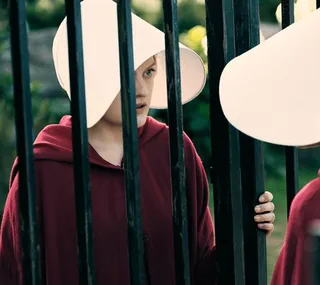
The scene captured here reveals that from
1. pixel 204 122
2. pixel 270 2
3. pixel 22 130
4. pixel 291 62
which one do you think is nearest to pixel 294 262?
pixel 291 62

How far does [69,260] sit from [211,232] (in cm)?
33

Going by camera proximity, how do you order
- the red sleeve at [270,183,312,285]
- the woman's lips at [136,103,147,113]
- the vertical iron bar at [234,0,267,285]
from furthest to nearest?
1. the woman's lips at [136,103,147,113]
2. the vertical iron bar at [234,0,267,285]
3. the red sleeve at [270,183,312,285]

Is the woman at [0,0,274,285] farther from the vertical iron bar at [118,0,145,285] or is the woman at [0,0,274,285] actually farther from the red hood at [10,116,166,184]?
the vertical iron bar at [118,0,145,285]

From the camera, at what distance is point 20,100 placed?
1.13 metres

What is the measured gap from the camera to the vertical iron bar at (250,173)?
1.34 metres

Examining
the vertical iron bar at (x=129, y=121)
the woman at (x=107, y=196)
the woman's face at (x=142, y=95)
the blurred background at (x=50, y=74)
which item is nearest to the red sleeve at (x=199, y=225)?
the woman at (x=107, y=196)

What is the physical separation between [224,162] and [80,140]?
286 mm

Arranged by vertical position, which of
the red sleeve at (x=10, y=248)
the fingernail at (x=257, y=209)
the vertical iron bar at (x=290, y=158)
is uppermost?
the vertical iron bar at (x=290, y=158)

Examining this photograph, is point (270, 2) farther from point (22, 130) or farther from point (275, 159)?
point (22, 130)

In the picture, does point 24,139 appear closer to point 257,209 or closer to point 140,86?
point 257,209

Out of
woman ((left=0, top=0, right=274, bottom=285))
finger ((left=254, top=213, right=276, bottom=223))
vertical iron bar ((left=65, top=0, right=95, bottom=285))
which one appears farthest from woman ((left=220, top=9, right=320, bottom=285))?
woman ((left=0, top=0, right=274, bottom=285))

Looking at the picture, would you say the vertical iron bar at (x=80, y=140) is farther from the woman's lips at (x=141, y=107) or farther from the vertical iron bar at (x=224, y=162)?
the woman's lips at (x=141, y=107)

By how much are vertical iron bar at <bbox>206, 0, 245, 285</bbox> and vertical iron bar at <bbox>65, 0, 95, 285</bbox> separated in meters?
0.26

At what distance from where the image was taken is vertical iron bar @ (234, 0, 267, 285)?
1.34 metres
